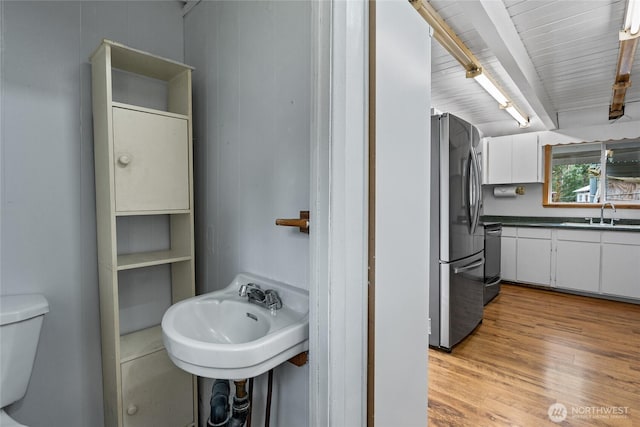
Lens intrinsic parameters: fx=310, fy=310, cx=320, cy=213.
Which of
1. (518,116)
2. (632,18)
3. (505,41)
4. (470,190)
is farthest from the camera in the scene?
(518,116)

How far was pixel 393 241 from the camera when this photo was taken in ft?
3.22

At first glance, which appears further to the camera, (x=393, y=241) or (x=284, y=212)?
(x=284, y=212)

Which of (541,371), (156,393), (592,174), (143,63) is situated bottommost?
(541,371)

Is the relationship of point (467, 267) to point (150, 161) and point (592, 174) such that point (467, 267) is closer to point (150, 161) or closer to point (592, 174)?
point (150, 161)

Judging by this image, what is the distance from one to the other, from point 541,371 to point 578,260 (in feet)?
7.04

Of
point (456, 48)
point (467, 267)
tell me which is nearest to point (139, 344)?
point (467, 267)

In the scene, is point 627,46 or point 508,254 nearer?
point 627,46

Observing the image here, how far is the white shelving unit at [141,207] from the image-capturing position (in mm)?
1176

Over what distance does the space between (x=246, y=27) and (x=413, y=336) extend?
55.3 inches

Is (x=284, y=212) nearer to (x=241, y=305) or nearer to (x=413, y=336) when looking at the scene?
(x=241, y=305)

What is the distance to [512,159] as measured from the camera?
4277 mm

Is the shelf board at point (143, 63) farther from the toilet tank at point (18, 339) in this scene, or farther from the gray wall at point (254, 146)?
the toilet tank at point (18, 339)

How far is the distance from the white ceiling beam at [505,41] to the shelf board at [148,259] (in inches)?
74.8

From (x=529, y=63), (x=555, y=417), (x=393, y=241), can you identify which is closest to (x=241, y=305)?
(x=393, y=241)
